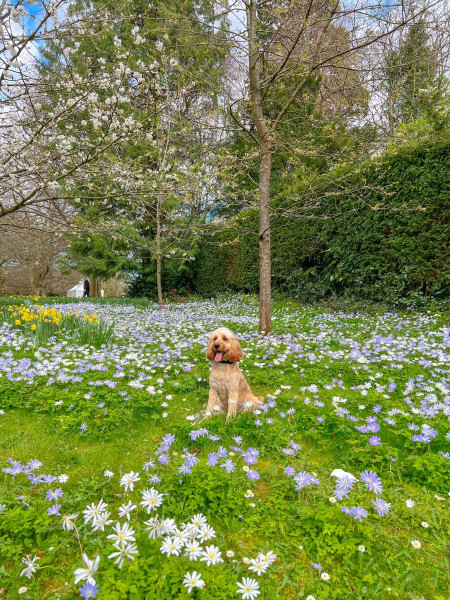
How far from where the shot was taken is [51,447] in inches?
111

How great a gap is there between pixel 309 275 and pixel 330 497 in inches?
404

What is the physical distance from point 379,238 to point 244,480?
846 centimetres

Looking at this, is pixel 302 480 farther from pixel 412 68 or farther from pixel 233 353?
pixel 412 68

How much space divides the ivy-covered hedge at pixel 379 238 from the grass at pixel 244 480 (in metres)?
3.54

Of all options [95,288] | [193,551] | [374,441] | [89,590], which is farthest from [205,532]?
[95,288]

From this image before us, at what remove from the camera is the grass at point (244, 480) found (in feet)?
5.24

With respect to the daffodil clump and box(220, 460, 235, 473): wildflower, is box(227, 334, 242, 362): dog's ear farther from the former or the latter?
the daffodil clump

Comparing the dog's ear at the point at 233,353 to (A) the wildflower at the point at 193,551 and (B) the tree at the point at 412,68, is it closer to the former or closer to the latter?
(A) the wildflower at the point at 193,551

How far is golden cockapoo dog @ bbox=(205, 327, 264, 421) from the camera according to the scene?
3.31 m

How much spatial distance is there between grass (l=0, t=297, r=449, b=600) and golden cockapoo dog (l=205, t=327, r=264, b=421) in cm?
22

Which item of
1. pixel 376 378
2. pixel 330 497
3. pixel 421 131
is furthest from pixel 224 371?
pixel 421 131

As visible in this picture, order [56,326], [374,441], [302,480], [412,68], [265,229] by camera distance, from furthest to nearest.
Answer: [56,326] → [265,229] → [412,68] → [374,441] → [302,480]

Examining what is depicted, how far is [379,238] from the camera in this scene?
357 inches

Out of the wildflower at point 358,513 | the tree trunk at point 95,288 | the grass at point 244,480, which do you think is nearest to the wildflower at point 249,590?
the grass at point 244,480
